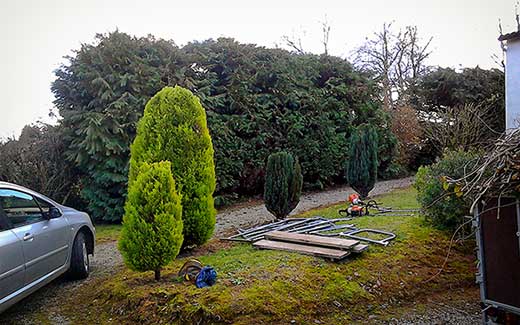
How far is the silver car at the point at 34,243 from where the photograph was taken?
3.59 meters

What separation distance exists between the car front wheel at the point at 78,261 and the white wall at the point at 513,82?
25.9 feet

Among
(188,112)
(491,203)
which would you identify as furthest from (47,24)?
(491,203)


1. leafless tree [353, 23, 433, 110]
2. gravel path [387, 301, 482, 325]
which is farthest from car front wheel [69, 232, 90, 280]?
leafless tree [353, 23, 433, 110]

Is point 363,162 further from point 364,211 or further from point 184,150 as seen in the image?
point 184,150

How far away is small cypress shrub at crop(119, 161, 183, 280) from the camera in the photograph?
403cm

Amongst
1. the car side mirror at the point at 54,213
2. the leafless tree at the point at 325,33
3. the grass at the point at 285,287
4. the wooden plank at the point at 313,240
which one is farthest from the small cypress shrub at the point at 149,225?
the leafless tree at the point at 325,33

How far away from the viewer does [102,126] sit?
8062 millimetres

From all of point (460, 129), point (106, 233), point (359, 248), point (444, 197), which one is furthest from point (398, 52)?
point (359, 248)

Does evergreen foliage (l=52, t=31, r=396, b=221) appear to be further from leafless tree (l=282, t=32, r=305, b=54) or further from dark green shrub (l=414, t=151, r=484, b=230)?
leafless tree (l=282, t=32, r=305, b=54)

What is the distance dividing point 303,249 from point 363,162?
465cm

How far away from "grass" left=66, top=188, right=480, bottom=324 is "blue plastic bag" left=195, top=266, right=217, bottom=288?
9cm

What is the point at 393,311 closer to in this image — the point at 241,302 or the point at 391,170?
the point at 241,302

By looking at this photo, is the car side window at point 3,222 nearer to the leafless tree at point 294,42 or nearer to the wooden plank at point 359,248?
the wooden plank at point 359,248

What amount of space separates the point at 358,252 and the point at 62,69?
745 cm
